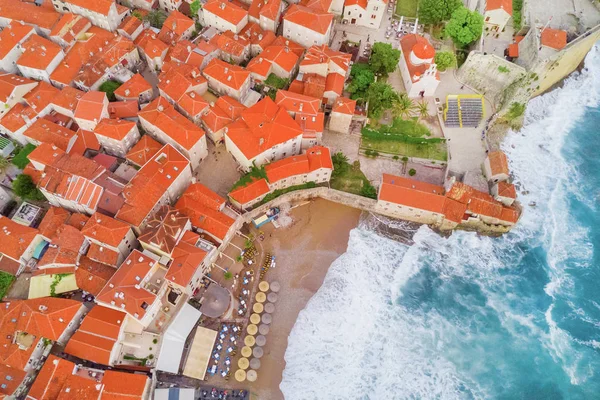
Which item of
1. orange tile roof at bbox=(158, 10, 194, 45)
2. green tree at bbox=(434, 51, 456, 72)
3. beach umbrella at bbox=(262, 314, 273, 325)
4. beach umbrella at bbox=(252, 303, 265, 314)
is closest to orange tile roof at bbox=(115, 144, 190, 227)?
beach umbrella at bbox=(252, 303, 265, 314)

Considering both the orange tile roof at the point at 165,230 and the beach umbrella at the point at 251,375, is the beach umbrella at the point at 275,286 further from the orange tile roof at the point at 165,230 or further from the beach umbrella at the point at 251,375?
the orange tile roof at the point at 165,230

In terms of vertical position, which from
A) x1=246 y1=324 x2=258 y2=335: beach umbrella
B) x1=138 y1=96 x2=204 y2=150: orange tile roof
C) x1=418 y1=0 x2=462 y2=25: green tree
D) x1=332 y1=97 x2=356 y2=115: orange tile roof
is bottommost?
x1=246 y1=324 x2=258 y2=335: beach umbrella

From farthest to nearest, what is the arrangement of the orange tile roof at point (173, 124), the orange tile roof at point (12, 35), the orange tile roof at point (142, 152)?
the orange tile roof at point (12, 35), the orange tile roof at point (142, 152), the orange tile roof at point (173, 124)

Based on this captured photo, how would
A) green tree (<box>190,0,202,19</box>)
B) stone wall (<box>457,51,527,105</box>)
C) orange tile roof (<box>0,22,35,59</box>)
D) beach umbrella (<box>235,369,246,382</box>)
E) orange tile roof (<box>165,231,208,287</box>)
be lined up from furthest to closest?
green tree (<box>190,0,202,19</box>) < stone wall (<box>457,51,527,105</box>) < orange tile roof (<box>0,22,35,59</box>) < orange tile roof (<box>165,231,208,287</box>) < beach umbrella (<box>235,369,246,382</box>)

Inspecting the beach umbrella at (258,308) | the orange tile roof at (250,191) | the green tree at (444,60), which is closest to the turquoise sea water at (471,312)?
the beach umbrella at (258,308)

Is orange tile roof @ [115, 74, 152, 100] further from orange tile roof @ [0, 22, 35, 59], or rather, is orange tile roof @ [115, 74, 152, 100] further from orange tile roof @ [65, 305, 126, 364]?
orange tile roof @ [65, 305, 126, 364]

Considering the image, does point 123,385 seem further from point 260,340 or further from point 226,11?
point 226,11
